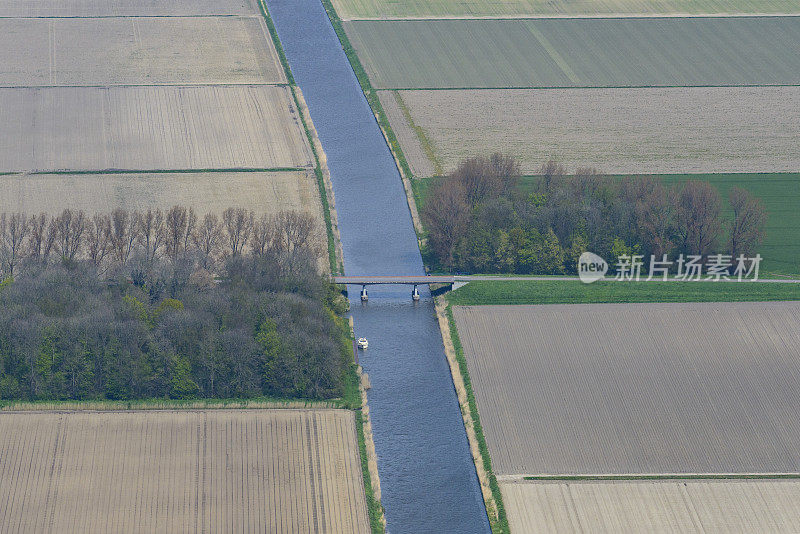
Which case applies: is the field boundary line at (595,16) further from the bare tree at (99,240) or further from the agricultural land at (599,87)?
the bare tree at (99,240)

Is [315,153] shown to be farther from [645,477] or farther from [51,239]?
[645,477]

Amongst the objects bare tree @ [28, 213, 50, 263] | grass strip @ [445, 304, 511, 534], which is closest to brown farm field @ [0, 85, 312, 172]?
bare tree @ [28, 213, 50, 263]

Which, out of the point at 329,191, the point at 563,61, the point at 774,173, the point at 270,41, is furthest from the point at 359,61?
the point at 774,173

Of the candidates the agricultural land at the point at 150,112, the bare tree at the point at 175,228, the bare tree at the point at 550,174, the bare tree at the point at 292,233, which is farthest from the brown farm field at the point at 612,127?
the bare tree at the point at 175,228

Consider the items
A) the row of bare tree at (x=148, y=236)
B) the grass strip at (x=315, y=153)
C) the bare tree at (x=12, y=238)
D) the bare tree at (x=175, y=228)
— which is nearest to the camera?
the bare tree at (x=12, y=238)

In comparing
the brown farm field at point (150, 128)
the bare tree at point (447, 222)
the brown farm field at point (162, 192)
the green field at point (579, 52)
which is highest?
the green field at point (579, 52)

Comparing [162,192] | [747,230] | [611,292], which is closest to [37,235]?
[162,192]

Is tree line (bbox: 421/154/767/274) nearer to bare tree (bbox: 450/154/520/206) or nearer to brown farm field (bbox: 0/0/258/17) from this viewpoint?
bare tree (bbox: 450/154/520/206)
